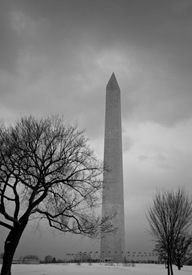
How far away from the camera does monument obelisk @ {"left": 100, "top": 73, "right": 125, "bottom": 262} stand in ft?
97.2

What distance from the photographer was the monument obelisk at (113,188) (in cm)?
2964

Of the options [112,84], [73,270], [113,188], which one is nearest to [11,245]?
[73,270]

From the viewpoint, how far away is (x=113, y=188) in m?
30.5

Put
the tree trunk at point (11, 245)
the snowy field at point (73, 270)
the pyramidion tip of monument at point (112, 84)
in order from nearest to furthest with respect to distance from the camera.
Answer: the tree trunk at point (11, 245) < the snowy field at point (73, 270) < the pyramidion tip of monument at point (112, 84)

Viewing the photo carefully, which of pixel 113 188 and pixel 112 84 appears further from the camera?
pixel 112 84

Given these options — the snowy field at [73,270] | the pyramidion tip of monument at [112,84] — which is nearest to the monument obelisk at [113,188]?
the pyramidion tip of monument at [112,84]

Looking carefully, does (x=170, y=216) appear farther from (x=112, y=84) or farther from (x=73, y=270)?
(x=112, y=84)

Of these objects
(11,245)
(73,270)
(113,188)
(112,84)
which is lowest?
(73,270)

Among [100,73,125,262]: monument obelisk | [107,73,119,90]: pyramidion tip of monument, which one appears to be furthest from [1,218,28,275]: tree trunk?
[107,73,119,90]: pyramidion tip of monument

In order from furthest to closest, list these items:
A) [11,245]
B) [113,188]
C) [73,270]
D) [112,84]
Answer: [112,84] → [113,188] → [73,270] → [11,245]

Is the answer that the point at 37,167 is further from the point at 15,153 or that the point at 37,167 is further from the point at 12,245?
the point at 12,245

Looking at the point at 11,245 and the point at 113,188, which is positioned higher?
the point at 113,188

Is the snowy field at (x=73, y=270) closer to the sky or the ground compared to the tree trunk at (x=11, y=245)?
closer to the ground

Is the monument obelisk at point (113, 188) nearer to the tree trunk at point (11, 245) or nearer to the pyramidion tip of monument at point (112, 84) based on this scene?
the pyramidion tip of monument at point (112, 84)
